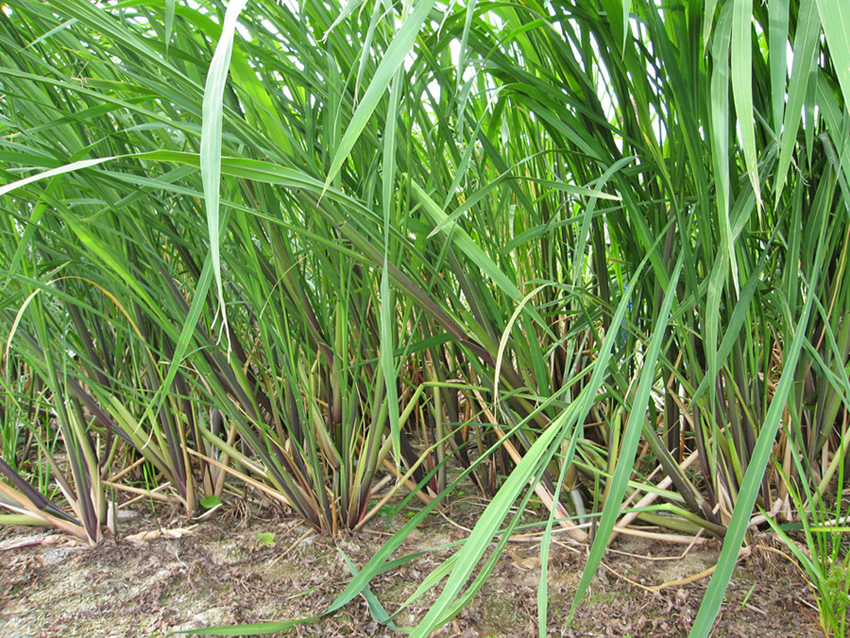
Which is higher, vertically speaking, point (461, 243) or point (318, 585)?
point (461, 243)

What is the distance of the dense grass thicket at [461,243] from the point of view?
0.39 meters

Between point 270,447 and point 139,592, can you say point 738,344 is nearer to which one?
point 270,447

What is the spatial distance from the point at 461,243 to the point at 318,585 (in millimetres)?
437

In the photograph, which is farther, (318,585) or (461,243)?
(318,585)

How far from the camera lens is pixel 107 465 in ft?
2.95

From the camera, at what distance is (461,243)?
1.60ft

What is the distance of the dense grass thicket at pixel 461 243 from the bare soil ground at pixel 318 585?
43mm

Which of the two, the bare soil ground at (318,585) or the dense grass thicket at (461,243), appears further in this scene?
the bare soil ground at (318,585)

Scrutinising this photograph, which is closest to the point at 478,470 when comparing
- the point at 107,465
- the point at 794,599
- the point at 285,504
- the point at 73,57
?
the point at 285,504

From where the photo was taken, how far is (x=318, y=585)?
2.23 feet

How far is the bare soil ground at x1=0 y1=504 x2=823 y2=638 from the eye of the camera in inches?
22.6

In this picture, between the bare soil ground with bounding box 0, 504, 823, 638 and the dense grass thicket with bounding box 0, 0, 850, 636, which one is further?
the bare soil ground with bounding box 0, 504, 823, 638

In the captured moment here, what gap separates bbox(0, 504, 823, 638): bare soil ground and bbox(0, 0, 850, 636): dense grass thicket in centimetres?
4

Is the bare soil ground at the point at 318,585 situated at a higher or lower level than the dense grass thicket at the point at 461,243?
lower
